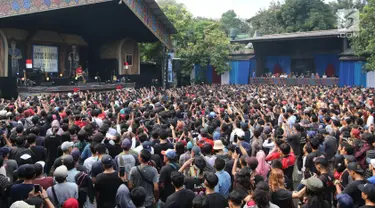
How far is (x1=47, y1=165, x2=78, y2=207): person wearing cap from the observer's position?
13.7ft

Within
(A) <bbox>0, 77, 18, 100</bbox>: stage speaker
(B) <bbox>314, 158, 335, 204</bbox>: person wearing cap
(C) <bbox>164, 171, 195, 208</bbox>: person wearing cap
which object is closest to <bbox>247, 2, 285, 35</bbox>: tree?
(A) <bbox>0, 77, 18, 100</bbox>: stage speaker

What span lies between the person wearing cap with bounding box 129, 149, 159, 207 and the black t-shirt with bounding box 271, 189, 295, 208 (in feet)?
4.75

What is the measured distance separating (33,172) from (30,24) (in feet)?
65.8

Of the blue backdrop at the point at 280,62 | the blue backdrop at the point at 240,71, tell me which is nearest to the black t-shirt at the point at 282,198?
the blue backdrop at the point at 240,71

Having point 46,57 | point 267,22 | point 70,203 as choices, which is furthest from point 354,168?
point 267,22

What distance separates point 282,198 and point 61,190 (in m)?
2.43

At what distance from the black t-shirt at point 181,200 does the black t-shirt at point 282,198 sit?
935 millimetres

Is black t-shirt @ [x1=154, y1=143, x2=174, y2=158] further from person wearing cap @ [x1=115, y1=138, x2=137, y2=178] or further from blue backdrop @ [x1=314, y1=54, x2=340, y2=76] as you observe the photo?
blue backdrop @ [x1=314, y1=54, x2=340, y2=76]

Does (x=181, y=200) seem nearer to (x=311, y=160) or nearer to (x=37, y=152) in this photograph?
(x=311, y=160)

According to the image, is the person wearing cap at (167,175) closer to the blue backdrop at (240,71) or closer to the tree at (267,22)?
the blue backdrop at (240,71)

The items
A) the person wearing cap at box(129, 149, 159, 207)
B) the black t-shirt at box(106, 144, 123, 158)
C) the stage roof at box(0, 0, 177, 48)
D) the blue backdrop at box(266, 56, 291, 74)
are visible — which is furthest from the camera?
the blue backdrop at box(266, 56, 291, 74)

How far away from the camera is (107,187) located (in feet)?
14.8

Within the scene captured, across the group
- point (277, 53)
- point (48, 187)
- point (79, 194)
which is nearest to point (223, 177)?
point (79, 194)

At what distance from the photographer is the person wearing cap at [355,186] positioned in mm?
4316
